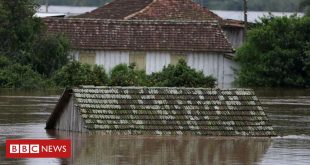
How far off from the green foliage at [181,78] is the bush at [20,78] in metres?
4.18

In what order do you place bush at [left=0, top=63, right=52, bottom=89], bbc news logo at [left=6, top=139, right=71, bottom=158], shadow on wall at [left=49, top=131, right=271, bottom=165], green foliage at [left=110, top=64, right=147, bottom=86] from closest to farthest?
bbc news logo at [left=6, top=139, right=71, bottom=158], shadow on wall at [left=49, top=131, right=271, bottom=165], green foliage at [left=110, top=64, right=147, bottom=86], bush at [left=0, top=63, right=52, bottom=89]

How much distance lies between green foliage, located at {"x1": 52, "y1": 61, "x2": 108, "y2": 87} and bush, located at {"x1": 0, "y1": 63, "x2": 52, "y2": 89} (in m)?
0.65

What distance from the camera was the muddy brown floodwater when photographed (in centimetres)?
1886

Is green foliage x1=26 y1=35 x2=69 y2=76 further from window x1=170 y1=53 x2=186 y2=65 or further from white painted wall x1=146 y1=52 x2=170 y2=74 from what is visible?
window x1=170 y1=53 x2=186 y2=65

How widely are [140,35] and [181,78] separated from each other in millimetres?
9356

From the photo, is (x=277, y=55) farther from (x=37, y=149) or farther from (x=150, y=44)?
(x=37, y=149)

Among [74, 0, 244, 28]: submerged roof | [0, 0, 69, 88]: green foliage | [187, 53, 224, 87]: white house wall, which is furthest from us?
[74, 0, 244, 28]: submerged roof

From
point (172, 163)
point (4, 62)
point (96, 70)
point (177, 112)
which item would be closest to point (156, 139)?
point (177, 112)

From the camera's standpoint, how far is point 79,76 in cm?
4091

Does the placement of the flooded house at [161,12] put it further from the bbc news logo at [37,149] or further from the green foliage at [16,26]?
the bbc news logo at [37,149]

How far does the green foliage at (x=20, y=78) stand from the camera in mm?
41469

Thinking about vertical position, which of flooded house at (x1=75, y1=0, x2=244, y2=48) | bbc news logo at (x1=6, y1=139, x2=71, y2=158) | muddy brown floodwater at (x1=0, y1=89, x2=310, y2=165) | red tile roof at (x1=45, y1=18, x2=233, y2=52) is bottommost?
muddy brown floodwater at (x1=0, y1=89, x2=310, y2=165)

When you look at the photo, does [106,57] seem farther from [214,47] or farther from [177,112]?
[177,112]

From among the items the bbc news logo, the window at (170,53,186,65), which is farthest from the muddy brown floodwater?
the window at (170,53,186,65)
